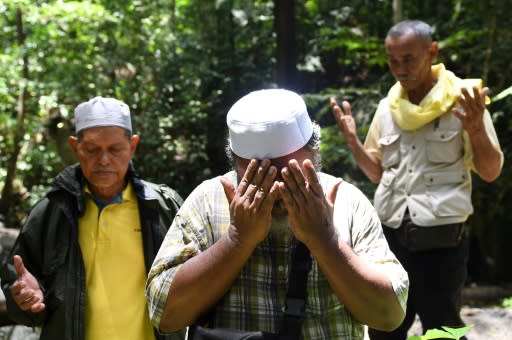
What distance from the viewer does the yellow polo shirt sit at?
2.64 m

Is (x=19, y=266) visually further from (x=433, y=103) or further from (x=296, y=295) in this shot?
(x=433, y=103)

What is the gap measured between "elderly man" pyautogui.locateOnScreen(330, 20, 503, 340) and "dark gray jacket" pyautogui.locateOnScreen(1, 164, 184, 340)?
1450mm

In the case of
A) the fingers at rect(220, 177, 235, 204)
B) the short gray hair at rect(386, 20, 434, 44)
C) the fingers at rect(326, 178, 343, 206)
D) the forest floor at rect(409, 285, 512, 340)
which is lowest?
the forest floor at rect(409, 285, 512, 340)

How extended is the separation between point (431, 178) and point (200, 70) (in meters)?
6.22

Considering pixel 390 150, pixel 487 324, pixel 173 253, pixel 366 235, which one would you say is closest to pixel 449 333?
pixel 366 235

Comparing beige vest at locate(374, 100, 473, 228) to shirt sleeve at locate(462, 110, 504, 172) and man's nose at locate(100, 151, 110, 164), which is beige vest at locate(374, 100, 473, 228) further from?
man's nose at locate(100, 151, 110, 164)

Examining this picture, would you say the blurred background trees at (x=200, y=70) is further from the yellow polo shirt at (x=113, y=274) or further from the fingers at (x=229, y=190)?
the fingers at (x=229, y=190)

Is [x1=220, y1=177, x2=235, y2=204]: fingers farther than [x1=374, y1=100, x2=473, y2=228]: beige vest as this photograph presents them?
No

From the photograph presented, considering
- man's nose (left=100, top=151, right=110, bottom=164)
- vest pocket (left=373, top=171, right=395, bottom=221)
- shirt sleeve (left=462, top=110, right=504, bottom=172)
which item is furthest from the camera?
vest pocket (left=373, top=171, right=395, bottom=221)

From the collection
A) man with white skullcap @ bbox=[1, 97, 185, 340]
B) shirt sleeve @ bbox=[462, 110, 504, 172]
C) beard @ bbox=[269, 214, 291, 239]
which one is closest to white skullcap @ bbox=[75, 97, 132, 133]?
man with white skullcap @ bbox=[1, 97, 185, 340]

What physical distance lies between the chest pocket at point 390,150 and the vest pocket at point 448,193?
0.24 meters

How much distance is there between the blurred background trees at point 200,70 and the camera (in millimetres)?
7324

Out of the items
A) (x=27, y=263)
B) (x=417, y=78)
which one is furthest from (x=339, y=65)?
(x=27, y=263)

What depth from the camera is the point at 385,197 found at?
3689mm
